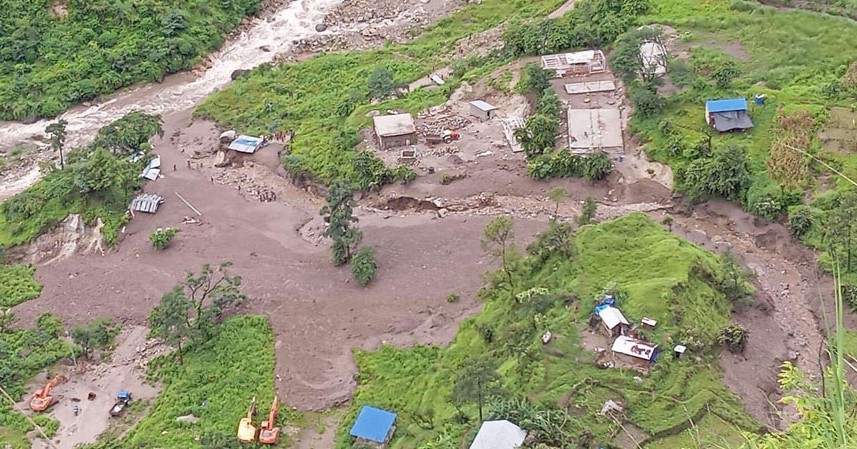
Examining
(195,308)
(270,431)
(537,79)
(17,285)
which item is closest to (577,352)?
(270,431)

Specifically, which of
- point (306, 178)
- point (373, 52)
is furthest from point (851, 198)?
point (373, 52)

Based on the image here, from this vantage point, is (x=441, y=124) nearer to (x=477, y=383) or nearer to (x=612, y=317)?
(x=612, y=317)

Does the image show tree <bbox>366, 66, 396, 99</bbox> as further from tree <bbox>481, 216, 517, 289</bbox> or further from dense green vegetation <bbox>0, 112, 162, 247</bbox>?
tree <bbox>481, 216, 517, 289</bbox>

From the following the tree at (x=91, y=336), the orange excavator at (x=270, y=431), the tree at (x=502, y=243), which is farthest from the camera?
the tree at (x=91, y=336)

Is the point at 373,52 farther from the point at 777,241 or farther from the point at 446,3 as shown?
the point at 777,241

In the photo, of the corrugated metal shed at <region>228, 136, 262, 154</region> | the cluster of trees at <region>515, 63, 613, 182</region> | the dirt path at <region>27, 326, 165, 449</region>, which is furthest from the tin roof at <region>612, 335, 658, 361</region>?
the corrugated metal shed at <region>228, 136, 262, 154</region>

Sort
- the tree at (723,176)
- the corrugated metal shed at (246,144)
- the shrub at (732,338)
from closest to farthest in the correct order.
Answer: the shrub at (732,338), the tree at (723,176), the corrugated metal shed at (246,144)

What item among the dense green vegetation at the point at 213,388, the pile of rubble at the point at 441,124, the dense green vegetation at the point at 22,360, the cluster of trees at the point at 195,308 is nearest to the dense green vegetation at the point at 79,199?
the dense green vegetation at the point at 22,360

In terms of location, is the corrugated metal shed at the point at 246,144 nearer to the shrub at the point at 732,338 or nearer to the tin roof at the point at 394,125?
the tin roof at the point at 394,125
